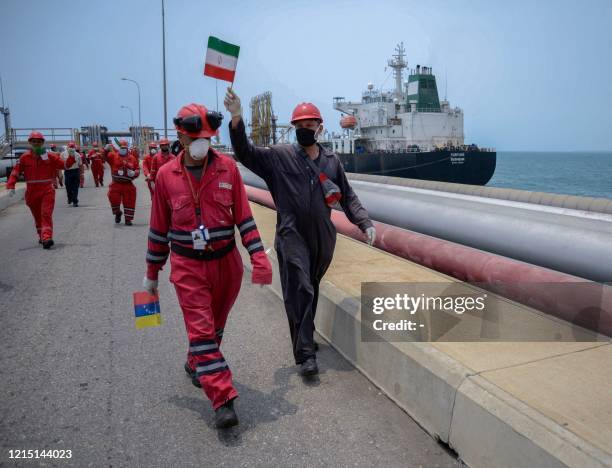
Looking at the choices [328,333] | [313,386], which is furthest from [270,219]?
[313,386]

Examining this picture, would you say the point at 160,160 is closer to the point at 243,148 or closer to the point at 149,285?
the point at 243,148

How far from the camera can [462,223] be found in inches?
232

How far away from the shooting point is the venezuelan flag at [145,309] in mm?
3432

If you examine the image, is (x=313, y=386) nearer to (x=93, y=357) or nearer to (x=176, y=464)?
(x=176, y=464)

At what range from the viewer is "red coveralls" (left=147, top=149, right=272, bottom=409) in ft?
10.5

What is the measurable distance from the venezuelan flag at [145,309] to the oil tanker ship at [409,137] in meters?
33.0

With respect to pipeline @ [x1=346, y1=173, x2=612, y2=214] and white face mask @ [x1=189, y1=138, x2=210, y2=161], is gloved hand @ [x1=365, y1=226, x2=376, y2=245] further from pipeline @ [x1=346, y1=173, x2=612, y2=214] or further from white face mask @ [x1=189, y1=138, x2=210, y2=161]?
pipeline @ [x1=346, y1=173, x2=612, y2=214]

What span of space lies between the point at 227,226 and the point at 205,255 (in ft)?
0.77

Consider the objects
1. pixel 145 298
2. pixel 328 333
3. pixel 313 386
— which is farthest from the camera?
pixel 328 333

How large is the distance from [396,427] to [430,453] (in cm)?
31

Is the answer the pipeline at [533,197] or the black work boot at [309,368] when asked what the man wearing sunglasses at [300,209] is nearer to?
the black work boot at [309,368]

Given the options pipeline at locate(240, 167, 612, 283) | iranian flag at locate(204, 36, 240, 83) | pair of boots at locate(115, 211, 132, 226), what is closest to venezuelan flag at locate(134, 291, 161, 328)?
iranian flag at locate(204, 36, 240, 83)

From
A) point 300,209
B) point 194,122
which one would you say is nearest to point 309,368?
point 300,209

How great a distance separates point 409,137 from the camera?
40594 mm
